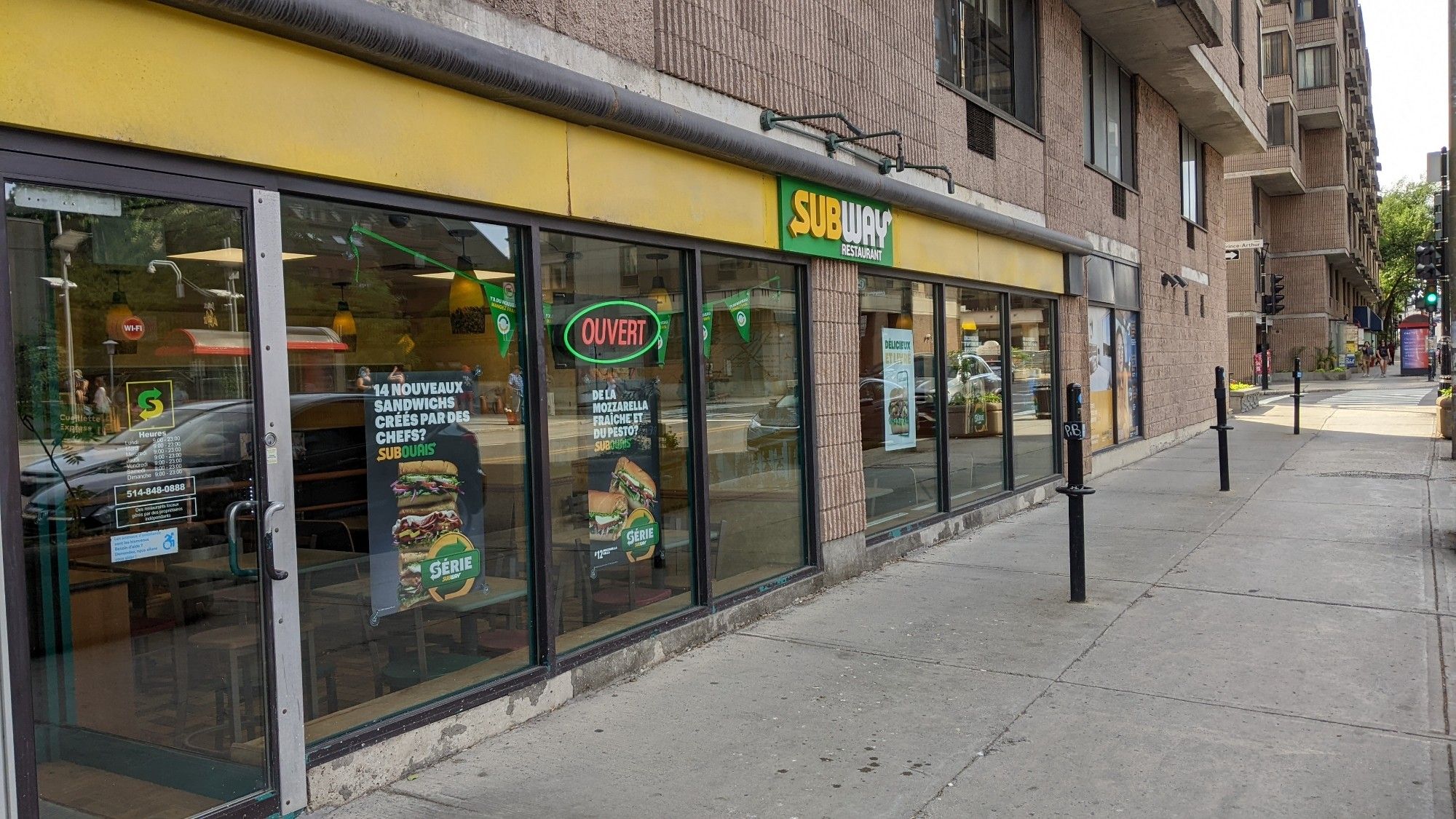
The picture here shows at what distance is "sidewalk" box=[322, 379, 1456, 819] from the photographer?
435cm

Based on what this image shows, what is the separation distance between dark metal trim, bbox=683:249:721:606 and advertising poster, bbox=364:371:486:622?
1.73 meters

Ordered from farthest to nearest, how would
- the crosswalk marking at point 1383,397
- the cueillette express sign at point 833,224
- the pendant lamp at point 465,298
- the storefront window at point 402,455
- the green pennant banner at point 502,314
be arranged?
the crosswalk marking at point 1383,397
the cueillette express sign at point 833,224
the green pennant banner at point 502,314
the pendant lamp at point 465,298
the storefront window at point 402,455

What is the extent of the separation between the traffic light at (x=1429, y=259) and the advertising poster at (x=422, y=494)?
22246 mm

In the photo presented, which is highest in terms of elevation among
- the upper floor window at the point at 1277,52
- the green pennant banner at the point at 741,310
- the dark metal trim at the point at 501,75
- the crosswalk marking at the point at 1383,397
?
the upper floor window at the point at 1277,52

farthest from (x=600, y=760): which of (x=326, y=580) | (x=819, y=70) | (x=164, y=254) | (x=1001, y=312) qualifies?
(x=1001, y=312)

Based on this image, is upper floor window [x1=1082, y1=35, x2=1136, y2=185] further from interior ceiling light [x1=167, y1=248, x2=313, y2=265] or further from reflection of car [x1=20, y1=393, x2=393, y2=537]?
interior ceiling light [x1=167, y1=248, x2=313, y2=265]

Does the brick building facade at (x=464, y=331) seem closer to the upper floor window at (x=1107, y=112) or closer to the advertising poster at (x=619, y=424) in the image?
the advertising poster at (x=619, y=424)

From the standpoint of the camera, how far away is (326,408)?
4715 mm

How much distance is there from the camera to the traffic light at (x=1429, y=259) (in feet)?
71.0

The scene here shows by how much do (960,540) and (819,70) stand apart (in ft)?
14.8

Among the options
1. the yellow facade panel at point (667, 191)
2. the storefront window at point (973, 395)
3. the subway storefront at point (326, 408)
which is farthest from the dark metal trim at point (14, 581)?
the storefront window at point (973, 395)

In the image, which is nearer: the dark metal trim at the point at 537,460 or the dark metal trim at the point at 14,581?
the dark metal trim at the point at 14,581

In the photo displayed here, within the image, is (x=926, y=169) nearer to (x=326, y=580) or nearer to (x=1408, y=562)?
(x=1408, y=562)

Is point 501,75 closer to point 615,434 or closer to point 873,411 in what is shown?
point 615,434
